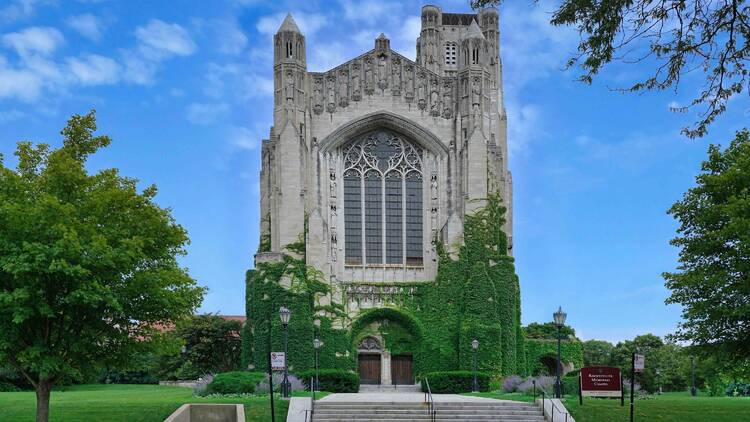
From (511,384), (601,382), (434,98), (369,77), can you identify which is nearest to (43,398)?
(601,382)

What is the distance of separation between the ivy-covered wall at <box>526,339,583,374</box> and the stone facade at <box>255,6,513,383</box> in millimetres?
8722

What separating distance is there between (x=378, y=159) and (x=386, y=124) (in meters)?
1.92

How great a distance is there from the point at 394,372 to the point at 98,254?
86.2 feet

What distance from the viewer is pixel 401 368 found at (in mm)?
48094

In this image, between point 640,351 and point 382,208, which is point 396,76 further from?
point 640,351

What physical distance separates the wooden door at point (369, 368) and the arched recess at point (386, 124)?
10979 millimetres

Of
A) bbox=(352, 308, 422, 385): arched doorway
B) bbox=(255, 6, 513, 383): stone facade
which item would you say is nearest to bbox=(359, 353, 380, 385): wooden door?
bbox=(352, 308, 422, 385): arched doorway

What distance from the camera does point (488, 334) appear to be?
152 ft

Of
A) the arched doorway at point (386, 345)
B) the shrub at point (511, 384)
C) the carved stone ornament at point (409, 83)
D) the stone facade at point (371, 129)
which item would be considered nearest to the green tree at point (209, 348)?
the stone facade at point (371, 129)

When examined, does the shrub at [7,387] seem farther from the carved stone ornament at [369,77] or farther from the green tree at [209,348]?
the carved stone ornament at [369,77]

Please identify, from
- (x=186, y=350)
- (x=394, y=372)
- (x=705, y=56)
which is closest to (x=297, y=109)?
(x=394, y=372)

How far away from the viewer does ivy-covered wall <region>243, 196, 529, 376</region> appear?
46125 mm

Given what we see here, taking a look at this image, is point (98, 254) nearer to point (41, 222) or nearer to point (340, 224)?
point (41, 222)

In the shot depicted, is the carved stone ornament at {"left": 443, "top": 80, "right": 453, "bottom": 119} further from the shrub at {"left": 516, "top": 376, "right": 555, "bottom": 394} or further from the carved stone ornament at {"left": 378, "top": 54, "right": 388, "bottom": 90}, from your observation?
the shrub at {"left": 516, "top": 376, "right": 555, "bottom": 394}
